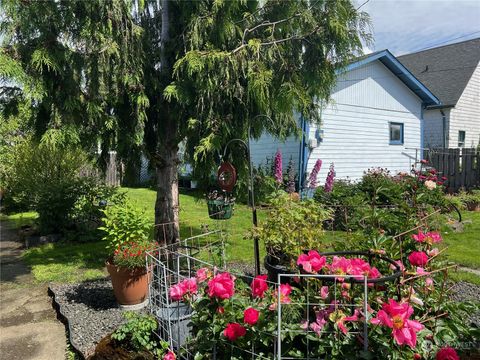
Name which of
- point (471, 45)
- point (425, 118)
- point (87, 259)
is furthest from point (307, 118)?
point (471, 45)

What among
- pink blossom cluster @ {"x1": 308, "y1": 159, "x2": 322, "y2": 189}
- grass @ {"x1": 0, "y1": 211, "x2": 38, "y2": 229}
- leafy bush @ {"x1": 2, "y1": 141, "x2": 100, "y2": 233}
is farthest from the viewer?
grass @ {"x1": 0, "y1": 211, "x2": 38, "y2": 229}

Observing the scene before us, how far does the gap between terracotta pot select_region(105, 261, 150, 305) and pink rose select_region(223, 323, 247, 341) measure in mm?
2112

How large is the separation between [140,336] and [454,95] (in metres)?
16.3

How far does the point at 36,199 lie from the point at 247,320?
7320 millimetres

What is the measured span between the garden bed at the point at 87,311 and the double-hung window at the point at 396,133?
10823mm

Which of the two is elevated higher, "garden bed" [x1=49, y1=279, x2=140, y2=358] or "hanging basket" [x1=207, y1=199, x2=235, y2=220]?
"hanging basket" [x1=207, y1=199, x2=235, y2=220]

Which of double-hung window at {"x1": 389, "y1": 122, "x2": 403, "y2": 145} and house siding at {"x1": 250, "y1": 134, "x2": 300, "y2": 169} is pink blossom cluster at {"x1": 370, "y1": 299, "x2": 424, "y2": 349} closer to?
house siding at {"x1": 250, "y1": 134, "x2": 300, "y2": 169}

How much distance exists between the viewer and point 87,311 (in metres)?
3.86

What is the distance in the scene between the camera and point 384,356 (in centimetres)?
160


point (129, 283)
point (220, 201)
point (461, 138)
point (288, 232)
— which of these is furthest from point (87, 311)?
point (461, 138)

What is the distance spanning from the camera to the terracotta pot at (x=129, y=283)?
3770mm


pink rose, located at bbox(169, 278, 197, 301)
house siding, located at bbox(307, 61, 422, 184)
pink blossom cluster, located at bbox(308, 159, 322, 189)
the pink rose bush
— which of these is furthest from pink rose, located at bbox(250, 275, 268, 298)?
house siding, located at bbox(307, 61, 422, 184)

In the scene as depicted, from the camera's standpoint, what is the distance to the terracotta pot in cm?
377

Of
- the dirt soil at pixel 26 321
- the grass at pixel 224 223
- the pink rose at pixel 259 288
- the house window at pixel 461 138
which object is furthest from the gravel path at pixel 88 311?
the house window at pixel 461 138
